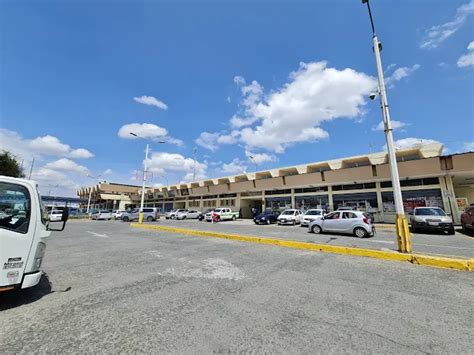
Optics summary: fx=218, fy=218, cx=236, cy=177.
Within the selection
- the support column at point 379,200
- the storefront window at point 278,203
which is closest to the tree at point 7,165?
the storefront window at point 278,203

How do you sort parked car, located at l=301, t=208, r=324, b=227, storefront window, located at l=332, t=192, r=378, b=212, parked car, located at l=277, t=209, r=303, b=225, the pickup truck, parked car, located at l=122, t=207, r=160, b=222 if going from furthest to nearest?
1. the pickup truck
2. parked car, located at l=122, t=207, r=160, b=222
3. storefront window, located at l=332, t=192, r=378, b=212
4. parked car, located at l=277, t=209, r=303, b=225
5. parked car, located at l=301, t=208, r=324, b=227

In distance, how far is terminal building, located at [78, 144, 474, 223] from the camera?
2012 centimetres

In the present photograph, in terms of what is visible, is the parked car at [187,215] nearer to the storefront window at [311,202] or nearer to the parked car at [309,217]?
the storefront window at [311,202]

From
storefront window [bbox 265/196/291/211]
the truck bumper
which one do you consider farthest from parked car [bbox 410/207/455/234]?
the truck bumper

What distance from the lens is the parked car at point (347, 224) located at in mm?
12961

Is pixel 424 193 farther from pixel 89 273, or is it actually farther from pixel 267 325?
pixel 89 273

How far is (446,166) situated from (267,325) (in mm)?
24018

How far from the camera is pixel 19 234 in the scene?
12.0 feet

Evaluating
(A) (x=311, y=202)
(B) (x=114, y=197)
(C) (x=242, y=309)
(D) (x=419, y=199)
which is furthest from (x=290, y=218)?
(B) (x=114, y=197)

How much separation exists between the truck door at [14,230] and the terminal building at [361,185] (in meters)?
25.6

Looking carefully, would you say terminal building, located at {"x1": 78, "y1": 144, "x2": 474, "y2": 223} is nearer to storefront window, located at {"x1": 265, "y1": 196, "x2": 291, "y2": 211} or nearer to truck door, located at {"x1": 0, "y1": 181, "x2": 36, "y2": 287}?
storefront window, located at {"x1": 265, "y1": 196, "x2": 291, "y2": 211}

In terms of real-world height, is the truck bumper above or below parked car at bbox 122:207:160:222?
below

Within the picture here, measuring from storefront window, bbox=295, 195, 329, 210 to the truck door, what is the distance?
2787 cm

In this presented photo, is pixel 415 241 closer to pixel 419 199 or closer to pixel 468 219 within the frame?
pixel 468 219
